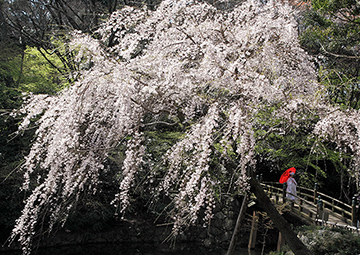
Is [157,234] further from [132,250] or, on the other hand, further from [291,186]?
[291,186]

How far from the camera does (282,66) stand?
14.2 ft

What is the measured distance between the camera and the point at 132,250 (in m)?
8.64

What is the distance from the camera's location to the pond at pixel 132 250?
7977 mm

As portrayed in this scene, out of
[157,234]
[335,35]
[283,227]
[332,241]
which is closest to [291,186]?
[332,241]

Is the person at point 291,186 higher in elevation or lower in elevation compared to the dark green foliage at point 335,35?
lower

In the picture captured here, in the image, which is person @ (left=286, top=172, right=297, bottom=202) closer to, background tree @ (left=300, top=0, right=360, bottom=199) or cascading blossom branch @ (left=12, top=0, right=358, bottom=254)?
background tree @ (left=300, top=0, right=360, bottom=199)

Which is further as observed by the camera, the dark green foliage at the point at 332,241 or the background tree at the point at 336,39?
the background tree at the point at 336,39

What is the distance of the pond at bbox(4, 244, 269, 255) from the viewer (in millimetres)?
7977

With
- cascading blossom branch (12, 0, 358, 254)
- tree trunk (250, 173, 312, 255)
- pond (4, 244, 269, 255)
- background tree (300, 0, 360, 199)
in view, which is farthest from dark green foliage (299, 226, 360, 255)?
cascading blossom branch (12, 0, 358, 254)

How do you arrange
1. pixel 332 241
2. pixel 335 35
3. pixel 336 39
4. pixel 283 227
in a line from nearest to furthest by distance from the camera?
pixel 283 227, pixel 332 241, pixel 336 39, pixel 335 35

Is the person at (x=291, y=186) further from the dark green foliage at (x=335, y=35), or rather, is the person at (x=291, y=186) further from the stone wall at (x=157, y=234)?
the dark green foliage at (x=335, y=35)

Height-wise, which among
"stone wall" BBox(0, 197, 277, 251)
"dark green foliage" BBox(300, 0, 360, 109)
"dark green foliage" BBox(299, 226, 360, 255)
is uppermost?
"dark green foliage" BBox(300, 0, 360, 109)

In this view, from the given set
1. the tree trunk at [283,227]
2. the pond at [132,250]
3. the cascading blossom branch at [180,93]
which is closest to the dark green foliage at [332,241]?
the tree trunk at [283,227]

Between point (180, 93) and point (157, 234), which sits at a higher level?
point (180, 93)
